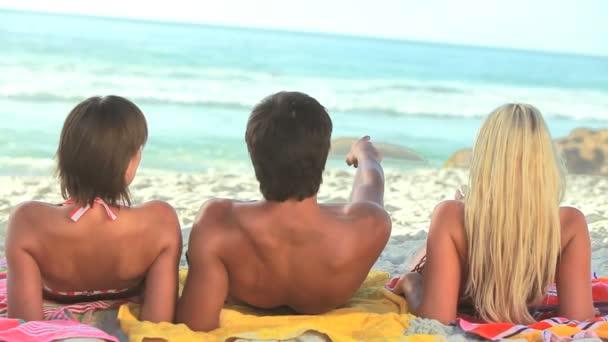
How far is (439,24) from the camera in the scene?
3177 centimetres

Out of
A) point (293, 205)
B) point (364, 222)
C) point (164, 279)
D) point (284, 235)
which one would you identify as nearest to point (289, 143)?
point (293, 205)

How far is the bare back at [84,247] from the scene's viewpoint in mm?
2799

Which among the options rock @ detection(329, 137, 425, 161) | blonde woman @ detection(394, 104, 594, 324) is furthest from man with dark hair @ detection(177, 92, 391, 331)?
rock @ detection(329, 137, 425, 161)

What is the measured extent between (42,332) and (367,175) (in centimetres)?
145

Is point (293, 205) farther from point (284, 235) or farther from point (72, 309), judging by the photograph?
point (72, 309)

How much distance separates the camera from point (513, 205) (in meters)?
2.93

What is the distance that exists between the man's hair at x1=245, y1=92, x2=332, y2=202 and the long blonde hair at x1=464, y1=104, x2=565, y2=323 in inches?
23.4

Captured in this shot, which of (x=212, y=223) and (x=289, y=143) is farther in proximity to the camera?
(x=212, y=223)

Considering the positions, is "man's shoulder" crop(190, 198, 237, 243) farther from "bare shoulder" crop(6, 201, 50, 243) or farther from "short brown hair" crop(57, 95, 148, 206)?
"bare shoulder" crop(6, 201, 50, 243)

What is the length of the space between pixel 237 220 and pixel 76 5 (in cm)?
2670

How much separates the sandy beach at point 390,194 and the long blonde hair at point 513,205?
152 cm

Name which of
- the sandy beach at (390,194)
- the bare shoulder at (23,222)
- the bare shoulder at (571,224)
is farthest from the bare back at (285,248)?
the sandy beach at (390,194)

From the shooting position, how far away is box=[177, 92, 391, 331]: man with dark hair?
2744mm

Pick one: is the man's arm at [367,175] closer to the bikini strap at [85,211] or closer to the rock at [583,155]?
the bikini strap at [85,211]
